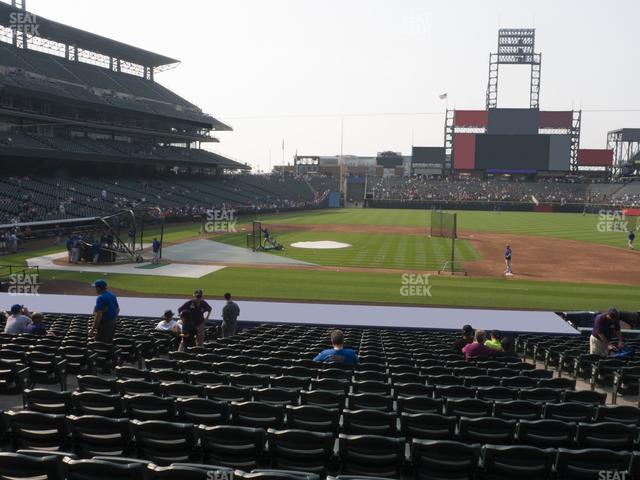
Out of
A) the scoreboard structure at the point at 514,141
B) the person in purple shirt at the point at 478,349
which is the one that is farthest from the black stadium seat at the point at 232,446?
the scoreboard structure at the point at 514,141

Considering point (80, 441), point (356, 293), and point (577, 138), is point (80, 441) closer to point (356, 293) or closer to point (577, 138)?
point (356, 293)

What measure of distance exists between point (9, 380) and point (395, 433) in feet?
20.2

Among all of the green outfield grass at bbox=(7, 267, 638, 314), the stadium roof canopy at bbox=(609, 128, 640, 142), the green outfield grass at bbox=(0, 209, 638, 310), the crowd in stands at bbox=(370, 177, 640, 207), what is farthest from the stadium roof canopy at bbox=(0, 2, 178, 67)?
the stadium roof canopy at bbox=(609, 128, 640, 142)

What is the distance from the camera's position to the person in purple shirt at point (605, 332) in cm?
1287

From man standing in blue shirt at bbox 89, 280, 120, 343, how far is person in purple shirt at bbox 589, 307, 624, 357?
11.0m

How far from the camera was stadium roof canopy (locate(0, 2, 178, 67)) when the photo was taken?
59.0 metres

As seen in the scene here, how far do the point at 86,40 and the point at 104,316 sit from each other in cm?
7026

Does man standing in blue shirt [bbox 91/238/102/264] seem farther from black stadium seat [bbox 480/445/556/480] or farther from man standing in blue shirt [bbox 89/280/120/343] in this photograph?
black stadium seat [bbox 480/445/556/480]

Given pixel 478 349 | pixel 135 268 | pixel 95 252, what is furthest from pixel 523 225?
pixel 478 349

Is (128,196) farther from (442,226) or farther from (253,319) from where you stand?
(253,319)

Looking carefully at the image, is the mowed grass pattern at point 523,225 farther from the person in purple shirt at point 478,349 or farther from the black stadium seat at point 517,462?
the black stadium seat at point 517,462

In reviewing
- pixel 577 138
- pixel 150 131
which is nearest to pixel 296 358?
pixel 150 131

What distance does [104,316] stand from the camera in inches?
453

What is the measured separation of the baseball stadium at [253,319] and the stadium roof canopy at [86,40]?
1.26 feet
